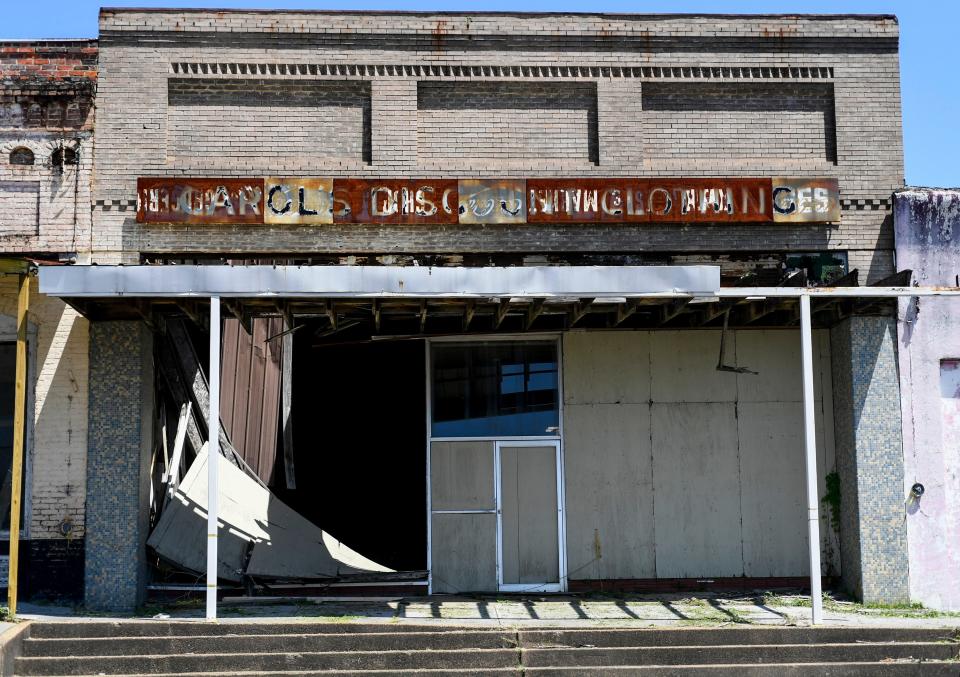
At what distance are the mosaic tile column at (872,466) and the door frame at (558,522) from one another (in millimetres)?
3543

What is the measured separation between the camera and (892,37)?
46.4 feet

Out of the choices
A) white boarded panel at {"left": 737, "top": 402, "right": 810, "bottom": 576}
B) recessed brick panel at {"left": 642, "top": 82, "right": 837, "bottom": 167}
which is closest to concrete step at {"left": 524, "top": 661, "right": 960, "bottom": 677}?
white boarded panel at {"left": 737, "top": 402, "right": 810, "bottom": 576}

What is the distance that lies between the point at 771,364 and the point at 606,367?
2.17m

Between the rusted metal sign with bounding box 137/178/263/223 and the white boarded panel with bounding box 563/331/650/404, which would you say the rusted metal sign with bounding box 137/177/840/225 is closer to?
the rusted metal sign with bounding box 137/178/263/223

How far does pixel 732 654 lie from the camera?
11047 mm

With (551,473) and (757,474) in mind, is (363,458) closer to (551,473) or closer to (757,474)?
(551,473)

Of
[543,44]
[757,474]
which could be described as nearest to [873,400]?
[757,474]

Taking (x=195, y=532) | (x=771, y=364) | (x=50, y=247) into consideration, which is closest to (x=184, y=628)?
(x=195, y=532)

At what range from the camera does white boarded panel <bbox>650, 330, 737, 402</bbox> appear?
14.3 meters

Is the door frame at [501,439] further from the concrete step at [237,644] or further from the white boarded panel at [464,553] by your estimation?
the concrete step at [237,644]

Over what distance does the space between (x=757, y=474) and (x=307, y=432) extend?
621 cm

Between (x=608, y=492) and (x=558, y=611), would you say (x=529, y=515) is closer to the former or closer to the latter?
(x=608, y=492)

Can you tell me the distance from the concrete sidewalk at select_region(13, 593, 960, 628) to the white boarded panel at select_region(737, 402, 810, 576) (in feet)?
2.11

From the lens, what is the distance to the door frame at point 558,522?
1402 cm
